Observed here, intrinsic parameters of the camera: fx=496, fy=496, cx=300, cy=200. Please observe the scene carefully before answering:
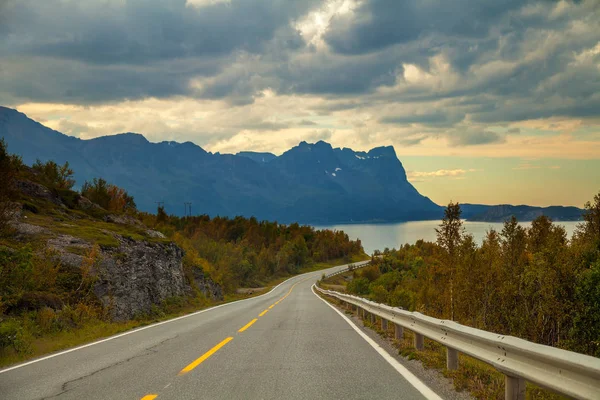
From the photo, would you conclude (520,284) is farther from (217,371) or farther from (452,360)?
(217,371)

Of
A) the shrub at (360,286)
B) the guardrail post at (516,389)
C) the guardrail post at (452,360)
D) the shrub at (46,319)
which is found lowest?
the shrub at (360,286)

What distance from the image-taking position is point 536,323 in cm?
5847

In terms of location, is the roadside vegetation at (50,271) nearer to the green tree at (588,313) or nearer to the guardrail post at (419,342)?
the guardrail post at (419,342)

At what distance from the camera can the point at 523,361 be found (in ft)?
16.4

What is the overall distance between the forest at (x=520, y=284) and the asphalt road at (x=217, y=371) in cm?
3712

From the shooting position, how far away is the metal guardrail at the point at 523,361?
3.92m

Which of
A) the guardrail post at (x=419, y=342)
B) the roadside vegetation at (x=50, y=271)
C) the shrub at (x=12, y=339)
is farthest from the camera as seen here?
the roadside vegetation at (x=50, y=271)

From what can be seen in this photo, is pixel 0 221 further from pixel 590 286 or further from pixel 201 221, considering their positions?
pixel 201 221

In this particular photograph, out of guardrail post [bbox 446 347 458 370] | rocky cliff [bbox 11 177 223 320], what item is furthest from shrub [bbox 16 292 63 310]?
guardrail post [bbox 446 347 458 370]

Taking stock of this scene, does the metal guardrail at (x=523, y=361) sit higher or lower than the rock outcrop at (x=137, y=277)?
higher

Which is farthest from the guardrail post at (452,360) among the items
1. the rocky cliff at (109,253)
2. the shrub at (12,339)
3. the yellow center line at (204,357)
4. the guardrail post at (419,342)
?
the rocky cliff at (109,253)

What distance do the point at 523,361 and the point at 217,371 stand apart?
455 cm

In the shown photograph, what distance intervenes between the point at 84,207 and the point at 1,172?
831 inches

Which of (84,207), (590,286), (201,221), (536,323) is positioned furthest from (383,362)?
(201,221)
